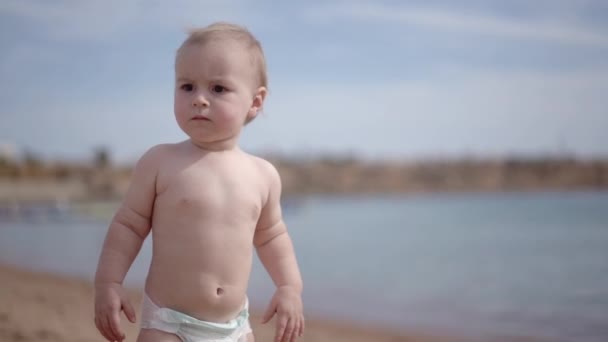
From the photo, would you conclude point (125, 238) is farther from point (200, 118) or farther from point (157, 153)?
point (200, 118)

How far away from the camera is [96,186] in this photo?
24.0 m

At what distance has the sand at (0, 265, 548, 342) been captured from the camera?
5035 millimetres

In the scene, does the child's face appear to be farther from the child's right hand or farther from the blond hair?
the child's right hand

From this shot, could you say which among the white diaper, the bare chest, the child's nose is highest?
the child's nose

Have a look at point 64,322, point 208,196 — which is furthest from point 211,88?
point 64,322

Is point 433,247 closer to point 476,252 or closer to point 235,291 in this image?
point 476,252

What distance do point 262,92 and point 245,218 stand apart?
40 cm

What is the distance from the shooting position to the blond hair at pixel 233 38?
225cm

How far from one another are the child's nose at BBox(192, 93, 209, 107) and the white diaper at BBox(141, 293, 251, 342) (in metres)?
0.60

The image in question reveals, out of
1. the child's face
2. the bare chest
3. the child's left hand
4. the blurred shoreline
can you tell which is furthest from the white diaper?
the blurred shoreline

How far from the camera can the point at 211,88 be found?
224cm

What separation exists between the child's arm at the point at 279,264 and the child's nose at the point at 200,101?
1.09ft

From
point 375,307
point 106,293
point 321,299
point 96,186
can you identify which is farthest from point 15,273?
point 96,186

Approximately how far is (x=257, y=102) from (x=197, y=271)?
1.84 ft
